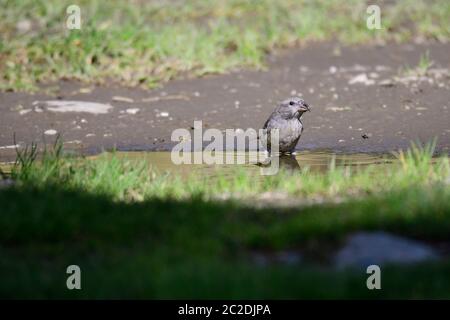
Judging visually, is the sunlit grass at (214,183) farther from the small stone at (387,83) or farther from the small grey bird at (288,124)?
the small stone at (387,83)

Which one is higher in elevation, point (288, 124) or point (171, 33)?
point (171, 33)

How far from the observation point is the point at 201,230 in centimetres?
618

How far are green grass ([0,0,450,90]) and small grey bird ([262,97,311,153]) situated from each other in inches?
123

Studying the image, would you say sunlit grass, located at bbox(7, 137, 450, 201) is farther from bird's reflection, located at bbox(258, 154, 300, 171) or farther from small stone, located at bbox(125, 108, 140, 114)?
small stone, located at bbox(125, 108, 140, 114)

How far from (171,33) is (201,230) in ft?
26.6

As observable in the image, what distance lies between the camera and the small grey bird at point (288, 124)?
33.0 ft

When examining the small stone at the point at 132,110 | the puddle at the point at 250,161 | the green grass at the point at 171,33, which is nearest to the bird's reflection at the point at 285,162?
the puddle at the point at 250,161

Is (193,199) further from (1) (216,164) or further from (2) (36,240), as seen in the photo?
(1) (216,164)

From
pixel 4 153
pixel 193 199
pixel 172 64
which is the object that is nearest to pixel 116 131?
pixel 4 153

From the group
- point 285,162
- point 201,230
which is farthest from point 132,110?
point 201,230

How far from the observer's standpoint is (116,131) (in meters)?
11.2

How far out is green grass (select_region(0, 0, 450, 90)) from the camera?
13062 mm

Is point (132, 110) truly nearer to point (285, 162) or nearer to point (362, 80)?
point (285, 162)

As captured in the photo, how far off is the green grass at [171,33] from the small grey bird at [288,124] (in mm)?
3130
